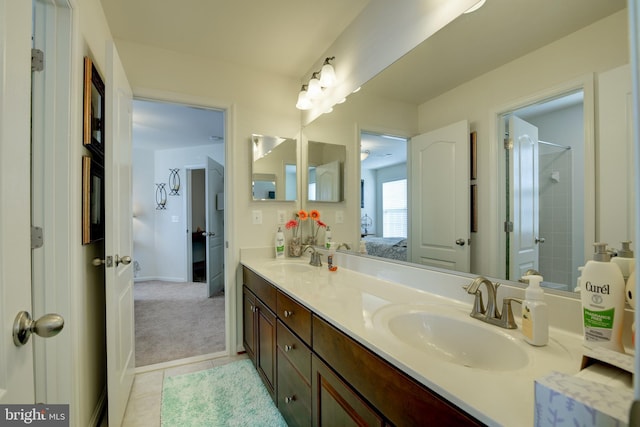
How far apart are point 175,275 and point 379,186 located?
4556 mm

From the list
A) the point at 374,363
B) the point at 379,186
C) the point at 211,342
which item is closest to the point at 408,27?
the point at 379,186

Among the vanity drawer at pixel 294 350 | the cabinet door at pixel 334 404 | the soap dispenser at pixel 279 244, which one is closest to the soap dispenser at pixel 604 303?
the cabinet door at pixel 334 404

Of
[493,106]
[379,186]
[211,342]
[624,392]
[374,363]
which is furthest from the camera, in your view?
[211,342]

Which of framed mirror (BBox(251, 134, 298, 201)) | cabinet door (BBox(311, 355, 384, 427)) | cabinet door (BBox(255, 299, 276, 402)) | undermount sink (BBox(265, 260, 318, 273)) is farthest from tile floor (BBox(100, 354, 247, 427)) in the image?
framed mirror (BBox(251, 134, 298, 201))

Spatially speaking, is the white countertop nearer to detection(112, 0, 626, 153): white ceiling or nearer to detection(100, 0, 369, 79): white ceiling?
detection(112, 0, 626, 153): white ceiling

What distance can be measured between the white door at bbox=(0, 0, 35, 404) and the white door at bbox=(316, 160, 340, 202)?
1.69 metres

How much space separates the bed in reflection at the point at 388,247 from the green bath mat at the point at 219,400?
3.50 ft

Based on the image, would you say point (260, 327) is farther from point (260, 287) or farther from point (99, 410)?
point (99, 410)

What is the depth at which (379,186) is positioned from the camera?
164 cm

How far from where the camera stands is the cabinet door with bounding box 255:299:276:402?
1582mm

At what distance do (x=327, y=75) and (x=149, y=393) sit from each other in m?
2.45

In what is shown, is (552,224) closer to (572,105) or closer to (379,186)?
(572,105)

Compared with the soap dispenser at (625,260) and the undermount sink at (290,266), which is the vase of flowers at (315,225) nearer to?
the undermount sink at (290,266)

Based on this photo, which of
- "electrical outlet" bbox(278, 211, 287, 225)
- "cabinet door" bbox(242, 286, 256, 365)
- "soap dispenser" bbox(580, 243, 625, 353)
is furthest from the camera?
"electrical outlet" bbox(278, 211, 287, 225)
